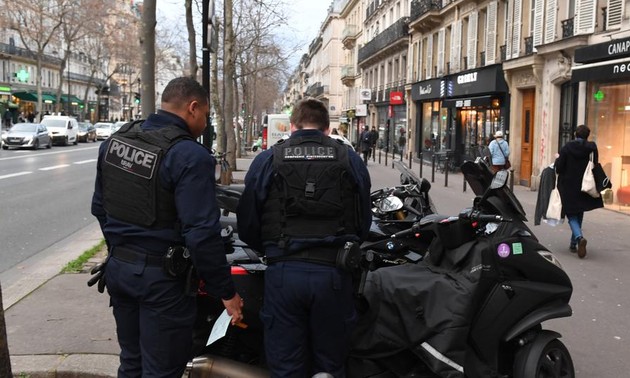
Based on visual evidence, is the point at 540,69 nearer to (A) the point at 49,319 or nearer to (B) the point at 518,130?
(B) the point at 518,130

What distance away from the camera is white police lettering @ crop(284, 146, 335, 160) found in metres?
3.15

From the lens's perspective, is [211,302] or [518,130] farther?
[518,130]

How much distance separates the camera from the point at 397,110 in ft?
127

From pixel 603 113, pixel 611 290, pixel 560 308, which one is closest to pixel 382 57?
pixel 603 113

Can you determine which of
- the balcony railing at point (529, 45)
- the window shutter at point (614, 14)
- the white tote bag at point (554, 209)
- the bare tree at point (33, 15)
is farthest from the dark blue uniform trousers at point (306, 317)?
the bare tree at point (33, 15)

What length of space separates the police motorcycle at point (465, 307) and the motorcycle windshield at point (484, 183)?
0.01 metres

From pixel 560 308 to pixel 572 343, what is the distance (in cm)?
161

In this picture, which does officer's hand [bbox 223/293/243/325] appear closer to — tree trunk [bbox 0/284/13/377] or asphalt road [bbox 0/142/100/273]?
tree trunk [bbox 0/284/13/377]

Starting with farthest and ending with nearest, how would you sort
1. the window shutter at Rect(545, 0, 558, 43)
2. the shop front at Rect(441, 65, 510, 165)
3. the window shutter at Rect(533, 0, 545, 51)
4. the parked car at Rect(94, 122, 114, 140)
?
1. the parked car at Rect(94, 122, 114, 140)
2. the shop front at Rect(441, 65, 510, 165)
3. the window shutter at Rect(533, 0, 545, 51)
4. the window shutter at Rect(545, 0, 558, 43)

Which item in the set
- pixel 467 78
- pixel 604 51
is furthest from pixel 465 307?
pixel 467 78

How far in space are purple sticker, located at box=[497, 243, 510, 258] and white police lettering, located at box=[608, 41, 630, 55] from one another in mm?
10836

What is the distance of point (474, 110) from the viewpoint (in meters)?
24.8

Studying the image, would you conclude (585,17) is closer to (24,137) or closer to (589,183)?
(589,183)

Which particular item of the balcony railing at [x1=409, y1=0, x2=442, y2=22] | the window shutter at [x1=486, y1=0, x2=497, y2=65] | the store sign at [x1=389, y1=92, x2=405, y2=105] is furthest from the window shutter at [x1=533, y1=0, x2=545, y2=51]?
the store sign at [x1=389, y1=92, x2=405, y2=105]
